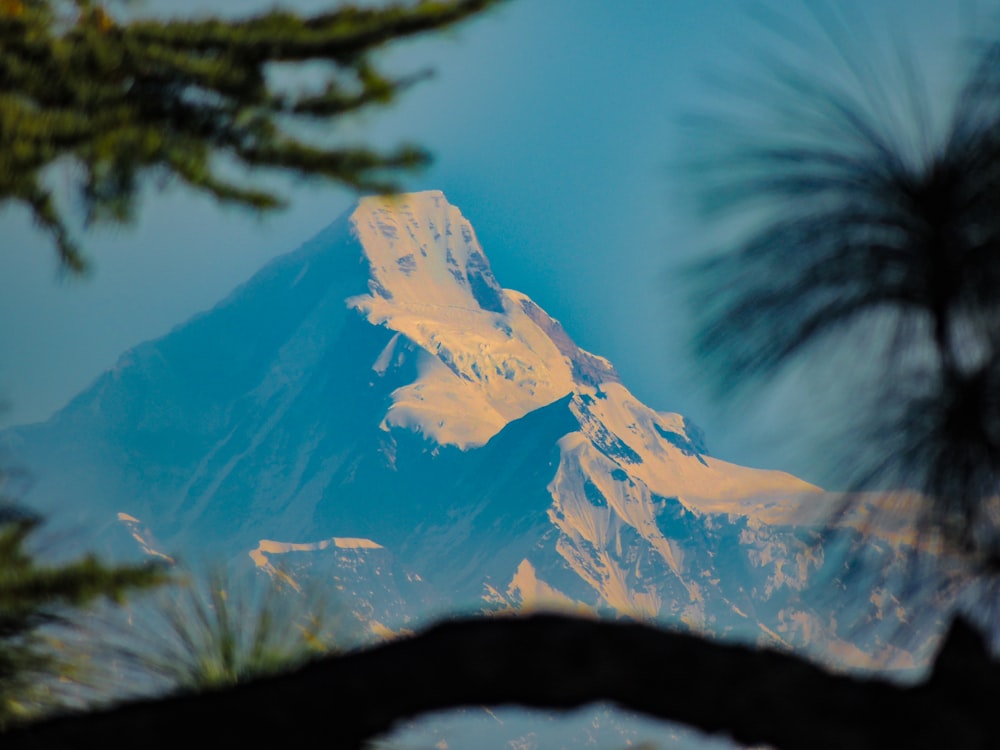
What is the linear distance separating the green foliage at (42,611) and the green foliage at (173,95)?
1.27 metres

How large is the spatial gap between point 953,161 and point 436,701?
1.56 meters

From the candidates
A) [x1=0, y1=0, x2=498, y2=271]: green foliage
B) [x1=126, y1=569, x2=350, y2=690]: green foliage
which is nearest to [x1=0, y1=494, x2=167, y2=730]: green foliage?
[x1=126, y1=569, x2=350, y2=690]: green foliage

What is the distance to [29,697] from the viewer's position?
2.77 metres

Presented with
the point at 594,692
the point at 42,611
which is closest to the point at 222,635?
the point at 42,611

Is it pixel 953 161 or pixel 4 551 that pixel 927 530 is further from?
pixel 4 551

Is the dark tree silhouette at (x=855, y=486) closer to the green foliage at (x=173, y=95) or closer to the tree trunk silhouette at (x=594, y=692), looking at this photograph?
the tree trunk silhouette at (x=594, y=692)

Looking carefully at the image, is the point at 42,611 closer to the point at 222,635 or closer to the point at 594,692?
the point at 222,635

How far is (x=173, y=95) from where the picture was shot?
347cm

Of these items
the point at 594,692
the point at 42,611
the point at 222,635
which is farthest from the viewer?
the point at 42,611

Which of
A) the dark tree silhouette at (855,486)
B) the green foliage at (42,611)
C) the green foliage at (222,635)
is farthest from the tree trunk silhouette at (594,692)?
the green foliage at (42,611)

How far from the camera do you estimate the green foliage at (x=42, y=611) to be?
2783mm

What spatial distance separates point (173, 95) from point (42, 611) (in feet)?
6.03

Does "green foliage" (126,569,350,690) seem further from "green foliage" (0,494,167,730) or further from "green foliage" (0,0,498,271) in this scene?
"green foliage" (0,0,498,271)

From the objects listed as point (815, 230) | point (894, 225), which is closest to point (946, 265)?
point (894, 225)
